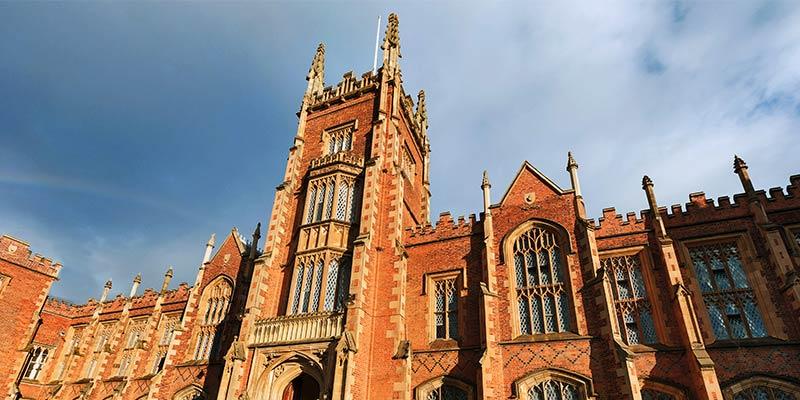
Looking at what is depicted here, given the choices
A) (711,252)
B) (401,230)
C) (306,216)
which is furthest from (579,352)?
(306,216)

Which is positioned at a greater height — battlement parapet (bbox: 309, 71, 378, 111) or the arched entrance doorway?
battlement parapet (bbox: 309, 71, 378, 111)

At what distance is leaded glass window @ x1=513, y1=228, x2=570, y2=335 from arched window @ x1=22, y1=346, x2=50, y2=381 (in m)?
32.0

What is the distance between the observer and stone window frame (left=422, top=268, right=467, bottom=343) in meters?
18.3

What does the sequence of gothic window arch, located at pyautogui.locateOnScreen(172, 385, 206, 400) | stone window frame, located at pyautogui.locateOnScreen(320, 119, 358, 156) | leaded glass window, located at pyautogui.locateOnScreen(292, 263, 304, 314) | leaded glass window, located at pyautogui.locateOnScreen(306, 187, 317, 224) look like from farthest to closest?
stone window frame, located at pyautogui.locateOnScreen(320, 119, 358, 156)
leaded glass window, located at pyautogui.locateOnScreen(306, 187, 317, 224)
gothic window arch, located at pyautogui.locateOnScreen(172, 385, 206, 400)
leaded glass window, located at pyautogui.locateOnScreen(292, 263, 304, 314)

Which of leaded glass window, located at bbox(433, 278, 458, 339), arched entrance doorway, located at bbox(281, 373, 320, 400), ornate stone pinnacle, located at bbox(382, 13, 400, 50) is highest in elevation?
ornate stone pinnacle, located at bbox(382, 13, 400, 50)

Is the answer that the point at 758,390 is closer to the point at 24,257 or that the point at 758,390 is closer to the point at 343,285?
the point at 343,285

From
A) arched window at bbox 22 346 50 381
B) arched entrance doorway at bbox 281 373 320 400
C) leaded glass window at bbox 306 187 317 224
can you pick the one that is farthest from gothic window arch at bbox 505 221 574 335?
arched window at bbox 22 346 50 381

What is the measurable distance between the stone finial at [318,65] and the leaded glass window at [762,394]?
27.7 meters

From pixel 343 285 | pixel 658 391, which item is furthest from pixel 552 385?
pixel 343 285

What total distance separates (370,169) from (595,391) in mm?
13315

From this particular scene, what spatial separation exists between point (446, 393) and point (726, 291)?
11.0 meters

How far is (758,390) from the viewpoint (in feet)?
46.7

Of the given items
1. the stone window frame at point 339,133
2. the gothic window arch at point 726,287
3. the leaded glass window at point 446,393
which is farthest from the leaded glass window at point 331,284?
the gothic window arch at point 726,287

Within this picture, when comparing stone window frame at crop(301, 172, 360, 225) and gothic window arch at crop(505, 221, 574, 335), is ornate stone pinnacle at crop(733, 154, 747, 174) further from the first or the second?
stone window frame at crop(301, 172, 360, 225)
